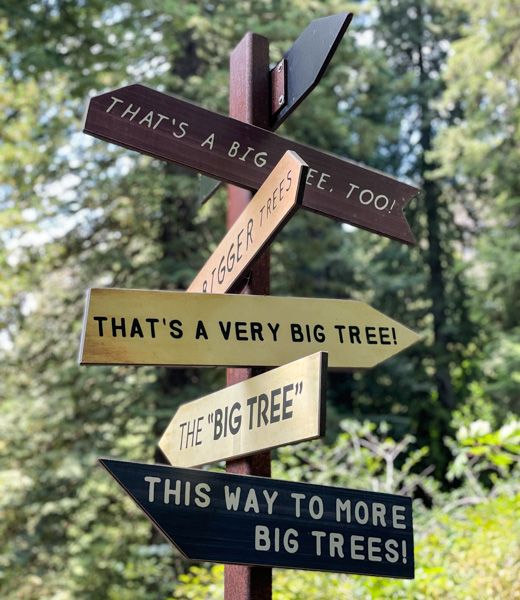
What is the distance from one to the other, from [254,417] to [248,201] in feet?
3.02

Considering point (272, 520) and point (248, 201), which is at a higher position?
point (248, 201)

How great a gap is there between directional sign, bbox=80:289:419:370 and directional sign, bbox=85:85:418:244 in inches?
15.9

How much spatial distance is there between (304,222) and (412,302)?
7.81 m

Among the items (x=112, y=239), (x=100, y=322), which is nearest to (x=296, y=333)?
(x=100, y=322)

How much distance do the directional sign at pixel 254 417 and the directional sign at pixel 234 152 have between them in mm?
722

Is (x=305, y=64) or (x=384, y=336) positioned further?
(x=305, y=64)

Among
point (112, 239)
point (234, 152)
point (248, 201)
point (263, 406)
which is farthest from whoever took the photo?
point (112, 239)

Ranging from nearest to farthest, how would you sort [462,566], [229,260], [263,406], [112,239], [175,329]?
[263,406] < [175,329] < [229,260] < [462,566] < [112,239]

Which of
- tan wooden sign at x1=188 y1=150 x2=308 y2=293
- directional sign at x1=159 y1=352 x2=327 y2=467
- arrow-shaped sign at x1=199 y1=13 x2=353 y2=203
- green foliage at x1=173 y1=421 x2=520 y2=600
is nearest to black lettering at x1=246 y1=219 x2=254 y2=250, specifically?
tan wooden sign at x1=188 y1=150 x2=308 y2=293

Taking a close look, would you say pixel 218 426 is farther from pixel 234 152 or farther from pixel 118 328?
pixel 234 152

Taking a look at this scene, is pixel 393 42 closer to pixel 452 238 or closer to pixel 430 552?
pixel 452 238

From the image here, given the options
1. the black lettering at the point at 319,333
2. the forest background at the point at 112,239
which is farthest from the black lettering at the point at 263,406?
the forest background at the point at 112,239

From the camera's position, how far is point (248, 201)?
109 inches

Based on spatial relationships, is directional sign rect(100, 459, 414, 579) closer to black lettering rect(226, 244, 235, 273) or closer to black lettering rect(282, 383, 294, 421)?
black lettering rect(282, 383, 294, 421)
